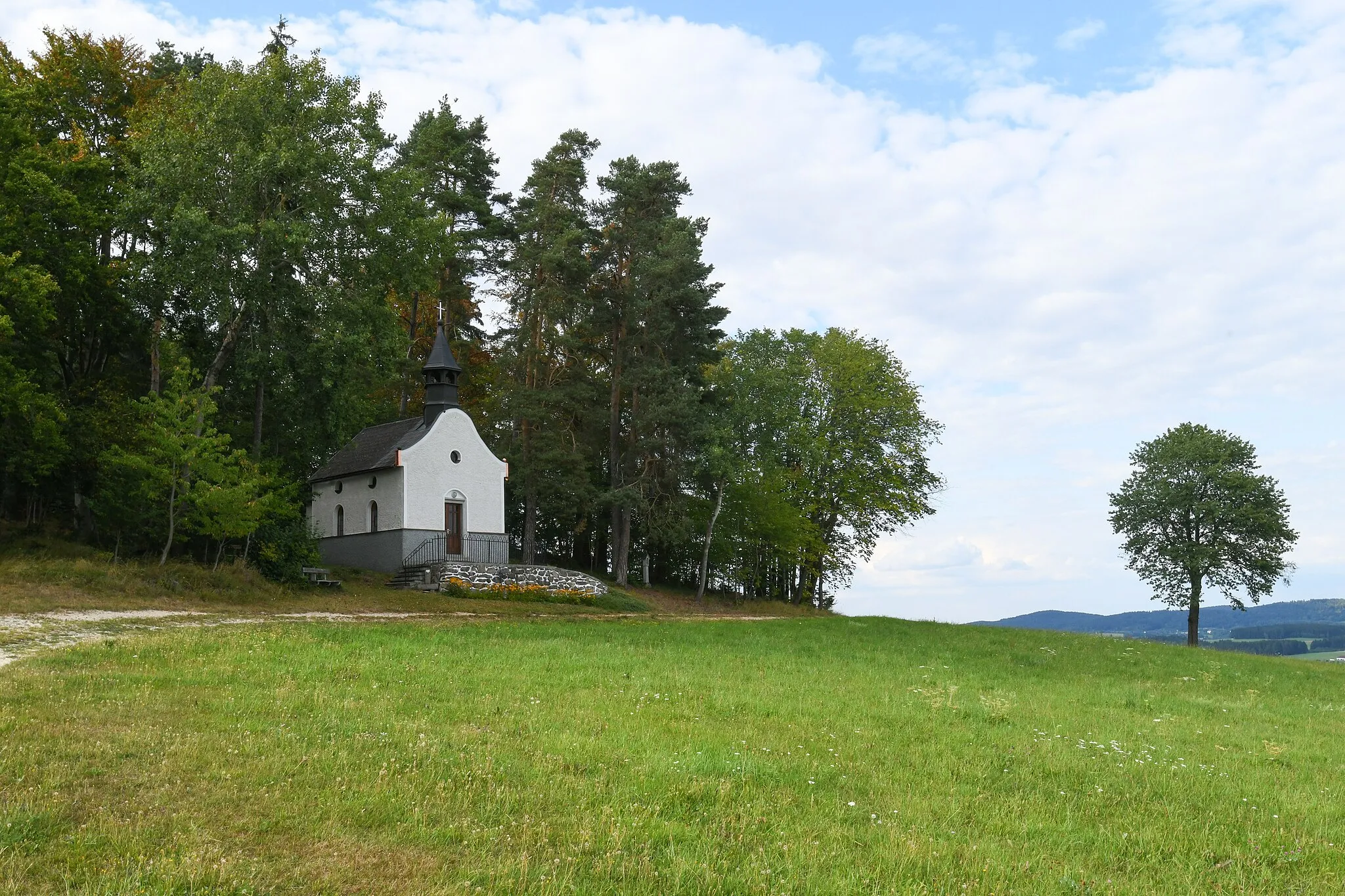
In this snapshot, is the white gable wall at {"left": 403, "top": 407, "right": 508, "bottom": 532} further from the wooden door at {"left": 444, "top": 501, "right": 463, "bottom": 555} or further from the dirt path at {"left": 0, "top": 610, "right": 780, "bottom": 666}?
the dirt path at {"left": 0, "top": 610, "right": 780, "bottom": 666}

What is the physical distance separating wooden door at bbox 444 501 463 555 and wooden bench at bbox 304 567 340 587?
314 inches

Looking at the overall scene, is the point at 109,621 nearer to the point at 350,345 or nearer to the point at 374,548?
the point at 350,345

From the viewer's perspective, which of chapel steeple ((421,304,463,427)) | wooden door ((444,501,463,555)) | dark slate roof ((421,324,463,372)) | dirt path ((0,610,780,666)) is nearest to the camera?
dirt path ((0,610,780,666))

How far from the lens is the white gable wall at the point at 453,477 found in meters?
38.6

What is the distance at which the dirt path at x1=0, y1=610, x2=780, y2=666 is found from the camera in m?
16.1

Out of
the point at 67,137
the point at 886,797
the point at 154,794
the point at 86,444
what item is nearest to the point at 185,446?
the point at 86,444

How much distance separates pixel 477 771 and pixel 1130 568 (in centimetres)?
4653

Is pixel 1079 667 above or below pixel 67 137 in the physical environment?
below

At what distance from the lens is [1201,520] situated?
149 feet

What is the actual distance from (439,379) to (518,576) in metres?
9.90

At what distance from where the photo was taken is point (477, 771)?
805cm

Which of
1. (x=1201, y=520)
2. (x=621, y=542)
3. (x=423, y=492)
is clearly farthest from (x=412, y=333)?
(x=1201, y=520)

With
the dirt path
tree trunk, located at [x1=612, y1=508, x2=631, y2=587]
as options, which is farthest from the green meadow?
tree trunk, located at [x1=612, y1=508, x2=631, y2=587]

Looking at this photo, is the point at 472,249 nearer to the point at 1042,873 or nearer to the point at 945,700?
the point at 945,700
